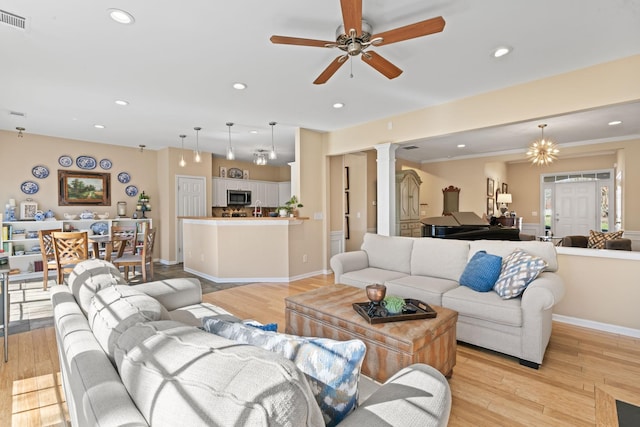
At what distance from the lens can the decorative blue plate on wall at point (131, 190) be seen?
673cm

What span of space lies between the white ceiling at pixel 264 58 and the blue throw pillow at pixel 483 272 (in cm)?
194

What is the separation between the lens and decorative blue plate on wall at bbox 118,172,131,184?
A: 21.7 ft

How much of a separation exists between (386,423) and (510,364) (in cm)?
218

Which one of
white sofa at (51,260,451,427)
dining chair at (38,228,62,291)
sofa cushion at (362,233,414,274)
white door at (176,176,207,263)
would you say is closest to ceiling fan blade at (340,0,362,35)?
white sofa at (51,260,451,427)

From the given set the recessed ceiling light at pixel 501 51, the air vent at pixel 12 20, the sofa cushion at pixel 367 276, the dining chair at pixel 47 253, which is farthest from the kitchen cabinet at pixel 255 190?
the recessed ceiling light at pixel 501 51

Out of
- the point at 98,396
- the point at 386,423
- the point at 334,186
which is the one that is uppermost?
the point at 334,186

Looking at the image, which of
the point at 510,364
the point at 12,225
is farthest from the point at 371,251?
the point at 12,225

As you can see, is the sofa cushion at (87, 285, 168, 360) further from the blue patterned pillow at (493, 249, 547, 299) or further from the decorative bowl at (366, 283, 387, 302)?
the blue patterned pillow at (493, 249, 547, 299)

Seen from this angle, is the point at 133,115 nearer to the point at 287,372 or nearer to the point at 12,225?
the point at 12,225

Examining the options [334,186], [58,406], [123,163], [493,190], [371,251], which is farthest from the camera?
[493,190]

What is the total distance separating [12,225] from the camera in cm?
528

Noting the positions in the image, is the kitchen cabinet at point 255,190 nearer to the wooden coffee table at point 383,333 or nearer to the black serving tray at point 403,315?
the wooden coffee table at point 383,333

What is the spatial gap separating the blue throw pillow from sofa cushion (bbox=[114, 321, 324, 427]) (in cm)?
253

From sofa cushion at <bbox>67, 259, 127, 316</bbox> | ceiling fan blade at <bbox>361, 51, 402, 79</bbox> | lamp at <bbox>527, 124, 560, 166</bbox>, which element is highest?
ceiling fan blade at <bbox>361, 51, 402, 79</bbox>
